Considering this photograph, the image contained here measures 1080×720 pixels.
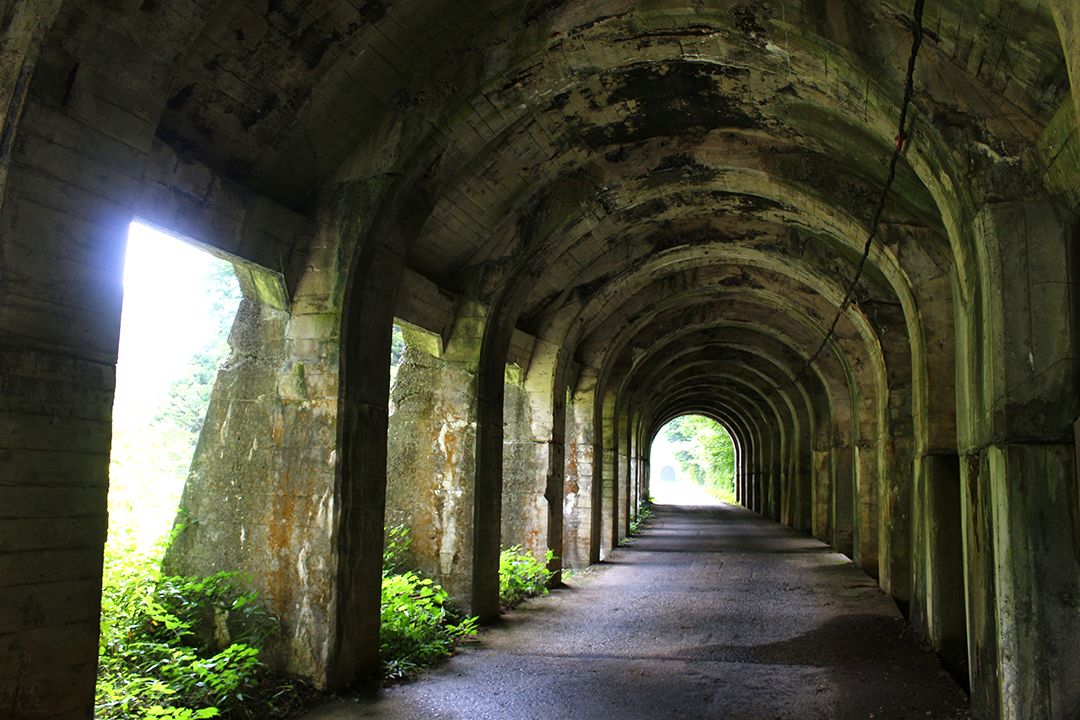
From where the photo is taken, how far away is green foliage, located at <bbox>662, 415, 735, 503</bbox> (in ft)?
188

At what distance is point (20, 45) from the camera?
4055 millimetres

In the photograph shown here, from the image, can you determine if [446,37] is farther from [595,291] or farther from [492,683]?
[595,291]

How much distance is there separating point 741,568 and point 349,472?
33.3 feet

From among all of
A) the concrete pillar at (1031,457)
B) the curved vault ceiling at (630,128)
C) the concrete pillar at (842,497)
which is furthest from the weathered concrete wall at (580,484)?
the concrete pillar at (1031,457)

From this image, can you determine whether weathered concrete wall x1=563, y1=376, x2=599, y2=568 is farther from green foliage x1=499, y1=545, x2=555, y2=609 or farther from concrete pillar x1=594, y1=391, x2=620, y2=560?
green foliage x1=499, y1=545, x2=555, y2=609

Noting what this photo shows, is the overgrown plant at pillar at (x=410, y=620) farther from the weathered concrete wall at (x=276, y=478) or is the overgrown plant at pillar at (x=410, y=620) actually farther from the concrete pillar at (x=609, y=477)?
the concrete pillar at (x=609, y=477)

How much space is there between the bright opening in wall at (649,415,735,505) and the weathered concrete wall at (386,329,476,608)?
34.8 meters

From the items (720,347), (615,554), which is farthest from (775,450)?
(615,554)

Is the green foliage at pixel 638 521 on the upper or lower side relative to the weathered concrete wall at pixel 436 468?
lower

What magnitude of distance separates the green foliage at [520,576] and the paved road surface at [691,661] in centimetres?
26

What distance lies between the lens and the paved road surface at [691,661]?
21.4ft

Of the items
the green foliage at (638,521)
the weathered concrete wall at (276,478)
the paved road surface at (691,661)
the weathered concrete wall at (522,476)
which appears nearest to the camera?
the paved road surface at (691,661)

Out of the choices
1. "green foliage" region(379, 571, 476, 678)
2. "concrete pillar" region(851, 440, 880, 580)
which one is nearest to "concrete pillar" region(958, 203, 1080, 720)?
"green foliage" region(379, 571, 476, 678)

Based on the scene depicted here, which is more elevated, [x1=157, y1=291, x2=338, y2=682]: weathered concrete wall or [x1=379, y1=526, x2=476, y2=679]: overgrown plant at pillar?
[x1=157, y1=291, x2=338, y2=682]: weathered concrete wall
